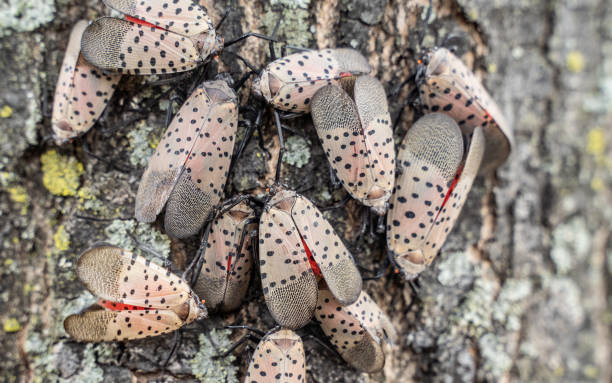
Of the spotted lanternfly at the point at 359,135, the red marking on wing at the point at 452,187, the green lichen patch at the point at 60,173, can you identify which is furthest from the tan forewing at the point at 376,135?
the green lichen patch at the point at 60,173

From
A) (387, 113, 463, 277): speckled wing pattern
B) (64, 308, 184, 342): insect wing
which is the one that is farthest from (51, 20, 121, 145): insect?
(387, 113, 463, 277): speckled wing pattern

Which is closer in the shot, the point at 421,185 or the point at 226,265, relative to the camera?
the point at 226,265

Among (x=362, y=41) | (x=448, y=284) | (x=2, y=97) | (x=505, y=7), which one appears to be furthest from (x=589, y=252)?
(x=2, y=97)

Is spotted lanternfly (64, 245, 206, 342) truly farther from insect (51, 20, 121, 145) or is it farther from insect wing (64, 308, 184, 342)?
insect (51, 20, 121, 145)

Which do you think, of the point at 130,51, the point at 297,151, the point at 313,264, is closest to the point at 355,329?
the point at 313,264

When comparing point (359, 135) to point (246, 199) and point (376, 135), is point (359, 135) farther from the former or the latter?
point (246, 199)

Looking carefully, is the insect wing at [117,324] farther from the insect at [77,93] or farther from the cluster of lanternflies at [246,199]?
the insect at [77,93]
